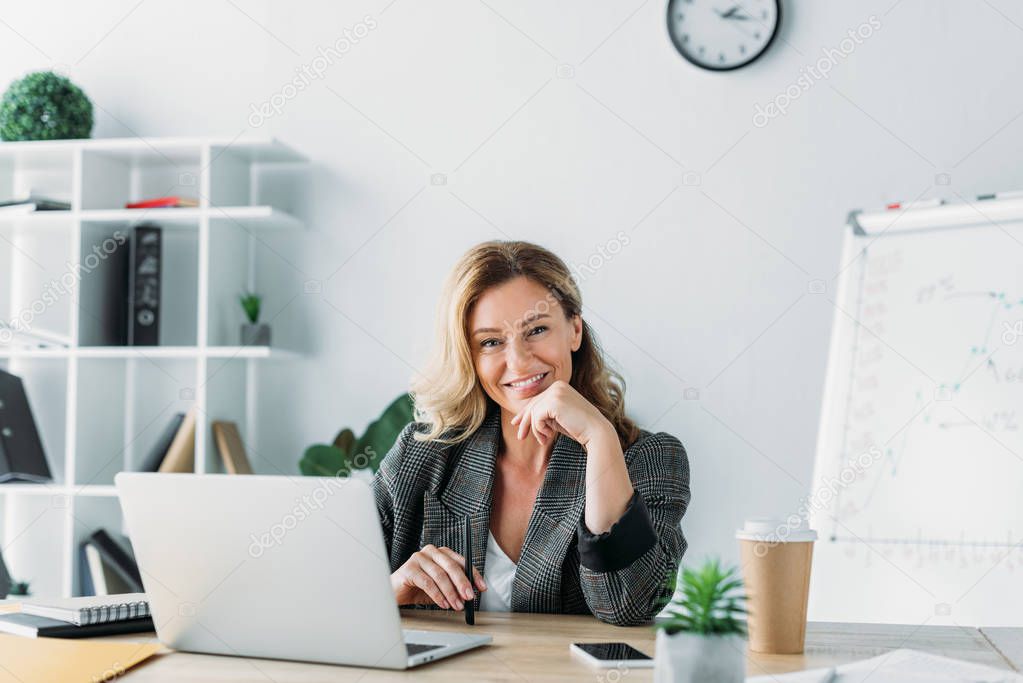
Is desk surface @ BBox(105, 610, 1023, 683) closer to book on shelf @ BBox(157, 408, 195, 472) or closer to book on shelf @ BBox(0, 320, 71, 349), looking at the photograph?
book on shelf @ BBox(157, 408, 195, 472)

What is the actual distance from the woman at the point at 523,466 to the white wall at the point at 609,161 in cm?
81

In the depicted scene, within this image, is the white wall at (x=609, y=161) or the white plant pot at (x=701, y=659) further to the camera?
the white wall at (x=609, y=161)

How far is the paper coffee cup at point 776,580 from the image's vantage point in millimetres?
1066

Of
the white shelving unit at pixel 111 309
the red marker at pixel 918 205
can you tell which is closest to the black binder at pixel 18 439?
the white shelving unit at pixel 111 309

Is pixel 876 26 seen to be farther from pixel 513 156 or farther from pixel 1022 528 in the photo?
pixel 1022 528

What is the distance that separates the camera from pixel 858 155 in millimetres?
2631

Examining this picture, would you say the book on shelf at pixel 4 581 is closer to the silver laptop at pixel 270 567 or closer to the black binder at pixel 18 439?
the black binder at pixel 18 439

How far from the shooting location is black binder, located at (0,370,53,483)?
274 cm

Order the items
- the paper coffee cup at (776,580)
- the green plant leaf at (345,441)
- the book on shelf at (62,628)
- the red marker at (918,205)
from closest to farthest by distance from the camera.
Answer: the paper coffee cup at (776,580), the book on shelf at (62,628), the red marker at (918,205), the green plant leaf at (345,441)

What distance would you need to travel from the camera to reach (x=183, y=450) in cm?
272

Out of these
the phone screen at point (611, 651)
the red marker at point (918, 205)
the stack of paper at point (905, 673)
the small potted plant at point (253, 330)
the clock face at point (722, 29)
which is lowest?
the phone screen at point (611, 651)

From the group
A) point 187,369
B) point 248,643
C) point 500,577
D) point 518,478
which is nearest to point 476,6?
point 187,369

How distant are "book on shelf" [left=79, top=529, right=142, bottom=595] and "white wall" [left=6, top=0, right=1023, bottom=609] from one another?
1.45 feet

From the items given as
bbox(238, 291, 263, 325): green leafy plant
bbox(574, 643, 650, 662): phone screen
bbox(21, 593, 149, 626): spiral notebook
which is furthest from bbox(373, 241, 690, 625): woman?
bbox(238, 291, 263, 325): green leafy plant
